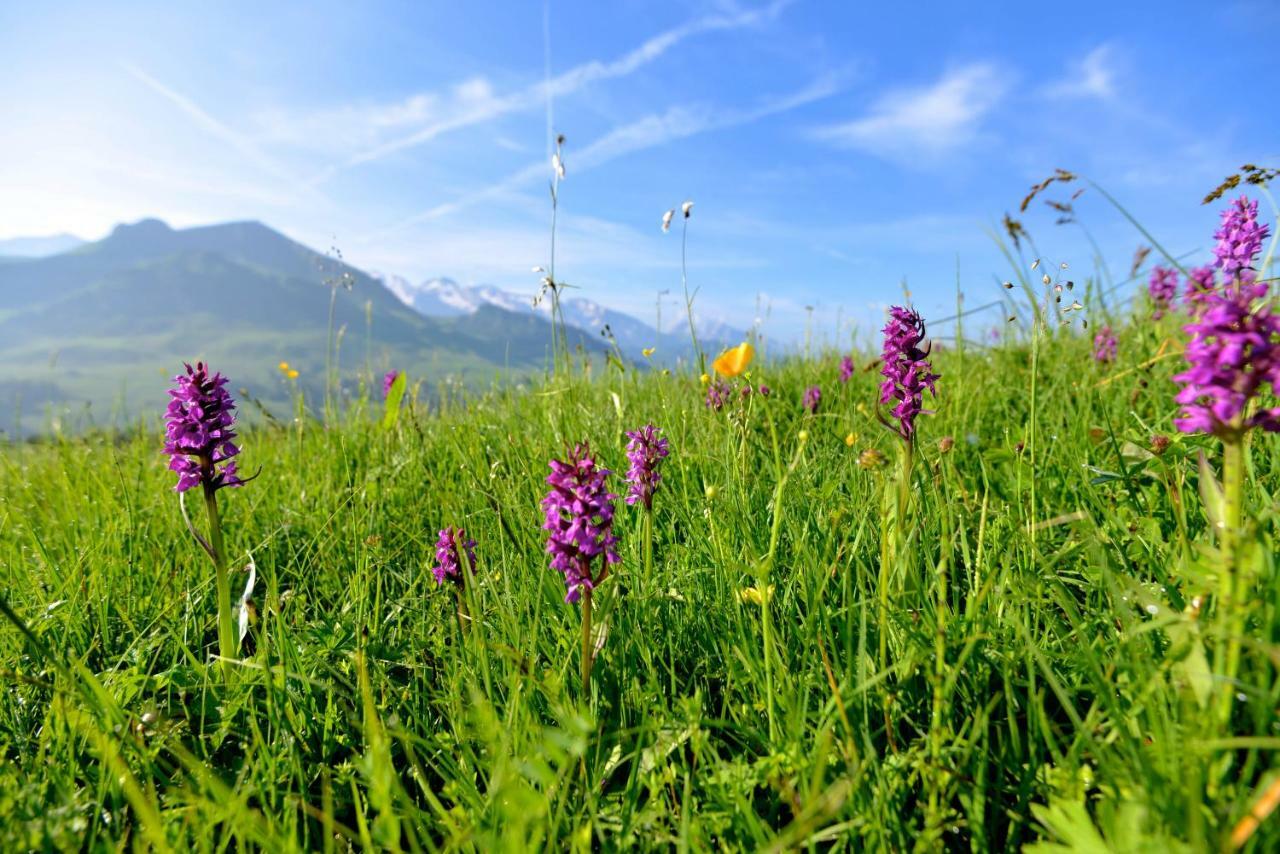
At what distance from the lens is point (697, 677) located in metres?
2.02

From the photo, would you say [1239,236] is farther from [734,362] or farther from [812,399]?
[734,362]

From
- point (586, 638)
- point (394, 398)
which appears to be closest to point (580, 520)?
point (586, 638)

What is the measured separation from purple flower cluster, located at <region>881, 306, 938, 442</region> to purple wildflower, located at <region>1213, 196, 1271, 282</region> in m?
2.20

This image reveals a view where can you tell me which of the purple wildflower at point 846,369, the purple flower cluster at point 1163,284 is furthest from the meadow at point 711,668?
the purple flower cluster at point 1163,284

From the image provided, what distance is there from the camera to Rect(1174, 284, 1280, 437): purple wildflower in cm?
123

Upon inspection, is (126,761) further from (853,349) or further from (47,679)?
(853,349)

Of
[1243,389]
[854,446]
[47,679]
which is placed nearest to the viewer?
[1243,389]

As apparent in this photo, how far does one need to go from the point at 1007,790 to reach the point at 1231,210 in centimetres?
347

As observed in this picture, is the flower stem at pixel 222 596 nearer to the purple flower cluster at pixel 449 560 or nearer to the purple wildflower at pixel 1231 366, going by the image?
the purple flower cluster at pixel 449 560

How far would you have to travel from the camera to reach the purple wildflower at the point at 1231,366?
4.02 feet

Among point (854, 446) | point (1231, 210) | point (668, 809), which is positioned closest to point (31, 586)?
point (668, 809)

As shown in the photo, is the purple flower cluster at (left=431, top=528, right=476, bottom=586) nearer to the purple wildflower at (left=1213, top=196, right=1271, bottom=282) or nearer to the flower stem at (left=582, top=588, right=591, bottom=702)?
the flower stem at (left=582, top=588, right=591, bottom=702)

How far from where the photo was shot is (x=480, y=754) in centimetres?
177

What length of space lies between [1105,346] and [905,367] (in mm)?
3594
